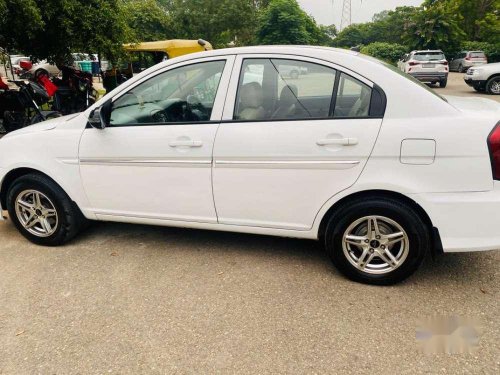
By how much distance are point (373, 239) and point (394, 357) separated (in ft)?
2.79

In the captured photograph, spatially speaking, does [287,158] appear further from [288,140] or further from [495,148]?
[495,148]

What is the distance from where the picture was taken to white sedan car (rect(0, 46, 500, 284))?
275 cm

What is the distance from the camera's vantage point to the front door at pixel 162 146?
322 cm

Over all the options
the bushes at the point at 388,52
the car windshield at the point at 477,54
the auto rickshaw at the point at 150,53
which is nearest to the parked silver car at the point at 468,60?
the car windshield at the point at 477,54

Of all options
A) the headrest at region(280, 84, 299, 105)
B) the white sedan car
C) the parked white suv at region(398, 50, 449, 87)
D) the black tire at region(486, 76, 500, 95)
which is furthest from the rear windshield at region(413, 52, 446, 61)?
the headrest at region(280, 84, 299, 105)

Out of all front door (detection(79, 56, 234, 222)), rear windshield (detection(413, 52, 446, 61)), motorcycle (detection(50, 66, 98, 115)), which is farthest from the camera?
rear windshield (detection(413, 52, 446, 61))

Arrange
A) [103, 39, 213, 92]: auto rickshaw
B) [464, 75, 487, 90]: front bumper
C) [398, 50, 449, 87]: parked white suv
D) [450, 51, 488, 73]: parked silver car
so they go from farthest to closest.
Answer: [450, 51, 488, 73]: parked silver car → [398, 50, 449, 87]: parked white suv → [464, 75, 487, 90]: front bumper → [103, 39, 213, 92]: auto rickshaw

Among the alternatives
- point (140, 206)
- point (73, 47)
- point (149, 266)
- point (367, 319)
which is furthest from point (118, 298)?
point (73, 47)

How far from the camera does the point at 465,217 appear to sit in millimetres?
2754

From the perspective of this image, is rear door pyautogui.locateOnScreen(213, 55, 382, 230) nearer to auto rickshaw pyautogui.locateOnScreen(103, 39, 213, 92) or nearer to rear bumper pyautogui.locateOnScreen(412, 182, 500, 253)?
rear bumper pyautogui.locateOnScreen(412, 182, 500, 253)

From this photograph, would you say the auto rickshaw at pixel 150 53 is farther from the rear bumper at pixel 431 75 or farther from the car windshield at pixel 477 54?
the car windshield at pixel 477 54

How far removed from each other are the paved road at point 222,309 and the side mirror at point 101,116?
114 centimetres

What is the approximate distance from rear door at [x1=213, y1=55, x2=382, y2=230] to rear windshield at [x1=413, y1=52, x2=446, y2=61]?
57.7 feet

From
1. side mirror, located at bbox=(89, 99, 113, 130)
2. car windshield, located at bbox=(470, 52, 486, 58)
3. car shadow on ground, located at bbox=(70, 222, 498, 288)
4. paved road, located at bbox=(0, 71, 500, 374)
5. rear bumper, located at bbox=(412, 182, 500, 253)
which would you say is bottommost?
car windshield, located at bbox=(470, 52, 486, 58)
